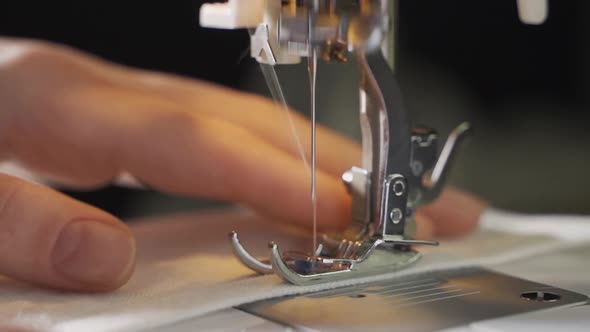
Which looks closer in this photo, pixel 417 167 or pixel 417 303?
pixel 417 303

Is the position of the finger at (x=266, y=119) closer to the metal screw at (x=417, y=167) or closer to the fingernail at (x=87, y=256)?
the metal screw at (x=417, y=167)

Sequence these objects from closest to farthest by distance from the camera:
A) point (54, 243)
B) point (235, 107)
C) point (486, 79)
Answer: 1. point (54, 243)
2. point (235, 107)
3. point (486, 79)

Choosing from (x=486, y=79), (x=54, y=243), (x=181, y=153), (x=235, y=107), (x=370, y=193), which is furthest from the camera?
(x=486, y=79)

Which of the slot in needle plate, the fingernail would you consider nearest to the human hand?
the fingernail

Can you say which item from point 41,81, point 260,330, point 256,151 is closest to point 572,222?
point 256,151

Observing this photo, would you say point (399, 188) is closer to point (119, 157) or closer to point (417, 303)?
point (417, 303)

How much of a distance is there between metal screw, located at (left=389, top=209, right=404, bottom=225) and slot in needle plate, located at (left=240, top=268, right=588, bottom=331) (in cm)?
5

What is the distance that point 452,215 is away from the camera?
101 centimetres

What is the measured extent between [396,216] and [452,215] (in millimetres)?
197

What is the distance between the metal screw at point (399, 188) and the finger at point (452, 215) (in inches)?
7.2

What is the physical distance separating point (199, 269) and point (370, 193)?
0.50 ft

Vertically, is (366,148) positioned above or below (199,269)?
above

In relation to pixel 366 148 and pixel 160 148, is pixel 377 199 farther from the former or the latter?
pixel 160 148

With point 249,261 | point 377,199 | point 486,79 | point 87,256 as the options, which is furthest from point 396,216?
point 486,79
